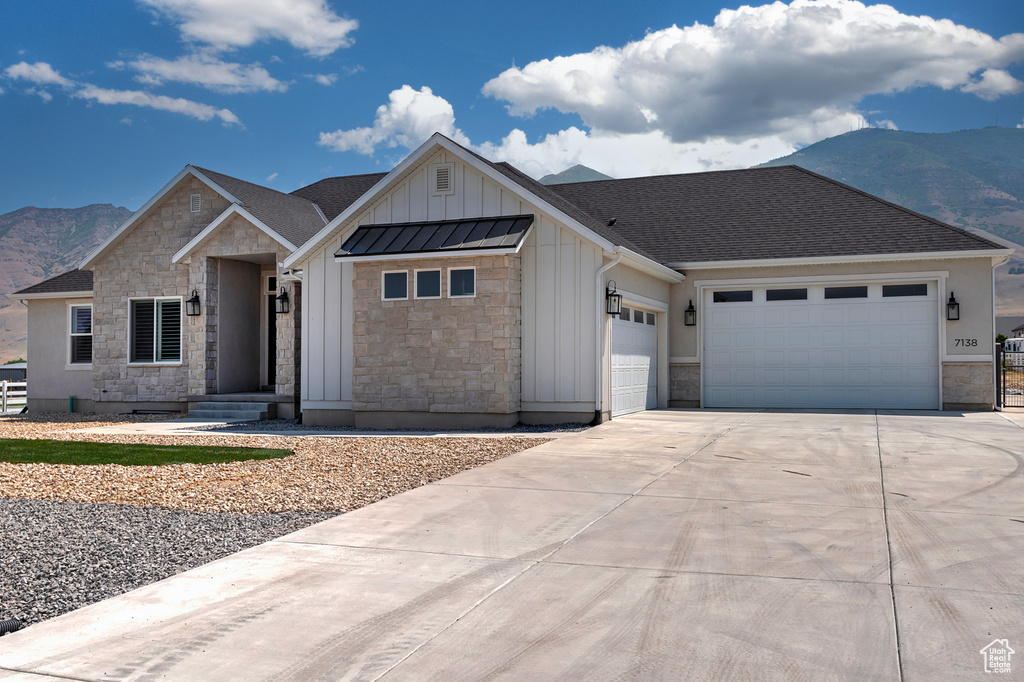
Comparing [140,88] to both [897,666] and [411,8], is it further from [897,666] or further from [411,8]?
[897,666]

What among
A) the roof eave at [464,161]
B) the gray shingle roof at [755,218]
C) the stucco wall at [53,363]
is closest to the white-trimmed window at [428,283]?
the roof eave at [464,161]

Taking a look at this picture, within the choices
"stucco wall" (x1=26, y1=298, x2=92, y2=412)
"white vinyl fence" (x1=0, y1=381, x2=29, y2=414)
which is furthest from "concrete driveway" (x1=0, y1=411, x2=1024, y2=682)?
"white vinyl fence" (x1=0, y1=381, x2=29, y2=414)

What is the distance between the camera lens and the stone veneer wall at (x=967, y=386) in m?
16.5

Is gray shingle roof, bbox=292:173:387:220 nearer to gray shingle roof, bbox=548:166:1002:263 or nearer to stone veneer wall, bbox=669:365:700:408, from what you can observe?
gray shingle roof, bbox=548:166:1002:263

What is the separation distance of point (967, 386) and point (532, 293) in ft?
32.0

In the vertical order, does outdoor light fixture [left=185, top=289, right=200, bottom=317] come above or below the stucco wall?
above

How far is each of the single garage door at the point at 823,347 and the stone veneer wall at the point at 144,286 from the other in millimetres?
12068

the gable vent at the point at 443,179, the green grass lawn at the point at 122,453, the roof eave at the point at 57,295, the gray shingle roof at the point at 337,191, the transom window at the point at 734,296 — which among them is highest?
the gray shingle roof at the point at 337,191

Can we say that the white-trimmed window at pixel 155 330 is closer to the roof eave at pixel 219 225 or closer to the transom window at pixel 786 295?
the roof eave at pixel 219 225

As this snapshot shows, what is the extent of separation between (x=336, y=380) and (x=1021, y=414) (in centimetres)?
1389

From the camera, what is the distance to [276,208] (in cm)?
1822

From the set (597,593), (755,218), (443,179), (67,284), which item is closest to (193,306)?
(67,284)

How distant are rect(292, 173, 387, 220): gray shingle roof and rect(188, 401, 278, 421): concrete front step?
6045 mm

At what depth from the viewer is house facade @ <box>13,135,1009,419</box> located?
13.9 m
